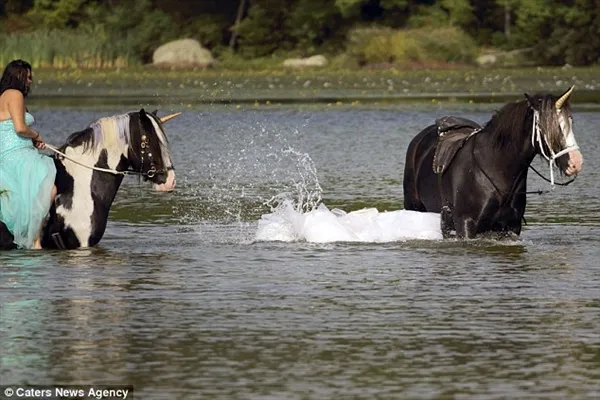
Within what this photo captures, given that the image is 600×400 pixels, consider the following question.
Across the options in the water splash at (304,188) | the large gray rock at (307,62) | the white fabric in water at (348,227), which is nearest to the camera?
the white fabric in water at (348,227)

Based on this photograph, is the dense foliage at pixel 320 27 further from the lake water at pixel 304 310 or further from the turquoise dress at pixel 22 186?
the turquoise dress at pixel 22 186

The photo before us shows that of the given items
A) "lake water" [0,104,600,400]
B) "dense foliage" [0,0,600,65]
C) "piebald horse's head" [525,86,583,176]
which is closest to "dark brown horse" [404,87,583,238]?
"piebald horse's head" [525,86,583,176]

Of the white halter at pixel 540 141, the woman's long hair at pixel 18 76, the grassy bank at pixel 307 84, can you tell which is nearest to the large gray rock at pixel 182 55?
the grassy bank at pixel 307 84

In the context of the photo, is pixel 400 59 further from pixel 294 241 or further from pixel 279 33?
pixel 294 241

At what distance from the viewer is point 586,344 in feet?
31.1

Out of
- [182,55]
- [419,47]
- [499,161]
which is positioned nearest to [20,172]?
[499,161]

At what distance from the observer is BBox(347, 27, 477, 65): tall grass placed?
53.6m

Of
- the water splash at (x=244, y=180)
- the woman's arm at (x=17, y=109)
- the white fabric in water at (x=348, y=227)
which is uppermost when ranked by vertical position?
the woman's arm at (x=17, y=109)

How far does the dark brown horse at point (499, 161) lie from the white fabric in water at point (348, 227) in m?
0.24

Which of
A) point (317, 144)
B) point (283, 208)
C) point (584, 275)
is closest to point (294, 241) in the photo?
point (283, 208)

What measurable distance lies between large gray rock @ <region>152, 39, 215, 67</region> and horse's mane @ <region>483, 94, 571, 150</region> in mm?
42851

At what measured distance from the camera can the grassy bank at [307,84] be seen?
39.1 metres

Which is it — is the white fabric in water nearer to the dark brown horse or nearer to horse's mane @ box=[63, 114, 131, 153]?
the dark brown horse

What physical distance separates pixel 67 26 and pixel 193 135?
35483 millimetres
